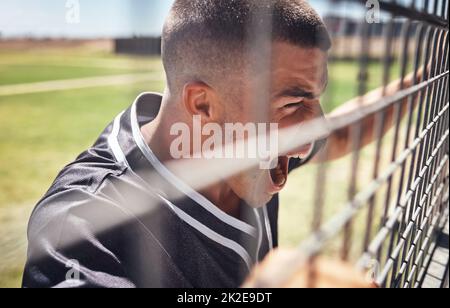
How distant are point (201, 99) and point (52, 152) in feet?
19.2

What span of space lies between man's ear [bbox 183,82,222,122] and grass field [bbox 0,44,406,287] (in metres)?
0.14

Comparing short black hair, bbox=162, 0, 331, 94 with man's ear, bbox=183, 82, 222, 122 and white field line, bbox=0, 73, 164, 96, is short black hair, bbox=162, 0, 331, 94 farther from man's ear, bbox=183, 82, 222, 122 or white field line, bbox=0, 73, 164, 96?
white field line, bbox=0, 73, 164, 96

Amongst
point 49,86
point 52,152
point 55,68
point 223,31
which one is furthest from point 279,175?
point 55,68

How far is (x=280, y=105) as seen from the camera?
1.32 meters

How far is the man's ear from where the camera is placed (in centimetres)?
140

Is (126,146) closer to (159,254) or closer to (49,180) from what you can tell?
(159,254)

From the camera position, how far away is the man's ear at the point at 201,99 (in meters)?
1.40

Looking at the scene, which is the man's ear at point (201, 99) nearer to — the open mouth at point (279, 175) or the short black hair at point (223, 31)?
the short black hair at point (223, 31)

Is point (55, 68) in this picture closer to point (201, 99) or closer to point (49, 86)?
point (49, 86)

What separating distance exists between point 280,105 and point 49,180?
15.4 feet

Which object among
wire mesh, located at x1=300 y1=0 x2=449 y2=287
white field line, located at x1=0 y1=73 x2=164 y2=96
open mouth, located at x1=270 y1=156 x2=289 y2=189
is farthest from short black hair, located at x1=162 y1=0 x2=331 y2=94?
white field line, located at x1=0 y1=73 x2=164 y2=96

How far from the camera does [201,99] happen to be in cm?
141

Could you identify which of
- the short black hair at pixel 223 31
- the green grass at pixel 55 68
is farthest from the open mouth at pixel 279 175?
the green grass at pixel 55 68
